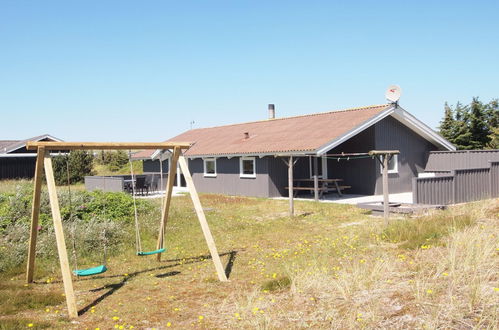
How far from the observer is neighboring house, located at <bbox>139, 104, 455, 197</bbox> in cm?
1978

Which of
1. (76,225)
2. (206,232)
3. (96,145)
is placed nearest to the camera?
(96,145)

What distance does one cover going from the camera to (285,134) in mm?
22500

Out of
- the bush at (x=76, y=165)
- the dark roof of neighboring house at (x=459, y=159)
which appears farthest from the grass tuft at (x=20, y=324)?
the bush at (x=76, y=165)

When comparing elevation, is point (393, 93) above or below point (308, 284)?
above

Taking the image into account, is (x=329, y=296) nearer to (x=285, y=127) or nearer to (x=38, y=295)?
(x=38, y=295)

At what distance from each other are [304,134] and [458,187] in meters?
7.36

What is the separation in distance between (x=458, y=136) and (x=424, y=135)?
14628mm

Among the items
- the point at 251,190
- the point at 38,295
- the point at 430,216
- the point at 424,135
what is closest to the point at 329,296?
the point at 38,295

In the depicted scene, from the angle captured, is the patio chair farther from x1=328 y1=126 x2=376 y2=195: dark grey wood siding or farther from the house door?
x1=328 y1=126 x2=376 y2=195: dark grey wood siding

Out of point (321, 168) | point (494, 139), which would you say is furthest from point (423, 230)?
point (494, 139)

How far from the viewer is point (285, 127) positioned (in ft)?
79.9

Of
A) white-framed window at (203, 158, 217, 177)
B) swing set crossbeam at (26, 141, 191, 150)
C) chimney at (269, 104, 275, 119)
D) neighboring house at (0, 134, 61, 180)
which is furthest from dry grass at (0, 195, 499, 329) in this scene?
neighboring house at (0, 134, 61, 180)

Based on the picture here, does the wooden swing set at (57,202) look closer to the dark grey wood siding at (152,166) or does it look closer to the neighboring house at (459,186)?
the neighboring house at (459,186)

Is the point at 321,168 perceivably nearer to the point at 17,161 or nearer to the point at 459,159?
the point at 459,159
